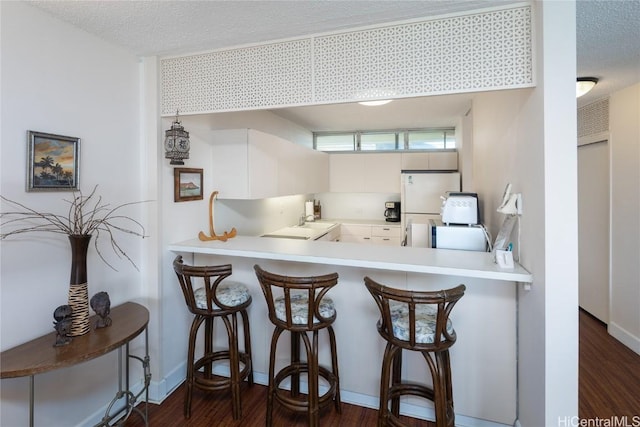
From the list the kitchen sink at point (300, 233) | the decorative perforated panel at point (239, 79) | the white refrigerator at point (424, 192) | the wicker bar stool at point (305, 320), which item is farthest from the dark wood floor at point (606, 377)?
the decorative perforated panel at point (239, 79)

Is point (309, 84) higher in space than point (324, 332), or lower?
higher

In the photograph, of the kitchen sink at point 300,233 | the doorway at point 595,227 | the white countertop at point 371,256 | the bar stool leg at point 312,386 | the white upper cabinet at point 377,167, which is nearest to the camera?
the white countertop at point 371,256

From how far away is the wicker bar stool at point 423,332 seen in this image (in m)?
1.47

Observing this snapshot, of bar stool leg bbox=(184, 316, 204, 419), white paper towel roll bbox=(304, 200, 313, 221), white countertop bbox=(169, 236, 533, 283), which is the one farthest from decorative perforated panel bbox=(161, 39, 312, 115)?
white paper towel roll bbox=(304, 200, 313, 221)

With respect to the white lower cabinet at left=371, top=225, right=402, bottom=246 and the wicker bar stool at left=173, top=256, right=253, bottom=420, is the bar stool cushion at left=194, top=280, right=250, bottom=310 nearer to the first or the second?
the wicker bar stool at left=173, top=256, right=253, bottom=420

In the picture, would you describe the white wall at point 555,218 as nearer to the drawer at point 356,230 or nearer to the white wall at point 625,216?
the white wall at point 625,216

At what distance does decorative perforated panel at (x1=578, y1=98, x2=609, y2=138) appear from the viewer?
3.18 meters

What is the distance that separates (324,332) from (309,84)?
165 cm

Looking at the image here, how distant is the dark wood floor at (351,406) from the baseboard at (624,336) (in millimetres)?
181

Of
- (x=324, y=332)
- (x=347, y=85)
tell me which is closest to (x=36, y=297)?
(x=324, y=332)

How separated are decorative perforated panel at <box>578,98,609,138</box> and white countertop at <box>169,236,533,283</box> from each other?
97.5 inches

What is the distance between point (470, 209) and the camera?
2441 millimetres

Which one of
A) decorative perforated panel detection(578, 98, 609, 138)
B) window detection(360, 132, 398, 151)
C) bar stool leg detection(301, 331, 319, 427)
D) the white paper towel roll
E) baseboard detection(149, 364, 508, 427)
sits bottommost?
baseboard detection(149, 364, 508, 427)

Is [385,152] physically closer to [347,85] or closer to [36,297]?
[347,85]
